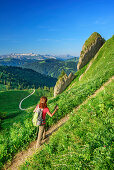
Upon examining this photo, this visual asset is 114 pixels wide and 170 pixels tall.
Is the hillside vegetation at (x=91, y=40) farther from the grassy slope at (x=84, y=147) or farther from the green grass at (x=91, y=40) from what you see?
the grassy slope at (x=84, y=147)

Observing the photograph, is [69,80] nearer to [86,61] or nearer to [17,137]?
[86,61]

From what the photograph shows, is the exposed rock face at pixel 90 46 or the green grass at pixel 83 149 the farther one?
the exposed rock face at pixel 90 46

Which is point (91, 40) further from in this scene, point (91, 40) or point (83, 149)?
point (83, 149)

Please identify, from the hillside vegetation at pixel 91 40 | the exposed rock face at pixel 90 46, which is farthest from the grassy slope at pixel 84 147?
the hillside vegetation at pixel 91 40

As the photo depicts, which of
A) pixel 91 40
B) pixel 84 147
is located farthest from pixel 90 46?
pixel 84 147

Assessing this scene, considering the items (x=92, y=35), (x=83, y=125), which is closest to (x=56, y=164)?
(x=83, y=125)

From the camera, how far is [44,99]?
729 cm

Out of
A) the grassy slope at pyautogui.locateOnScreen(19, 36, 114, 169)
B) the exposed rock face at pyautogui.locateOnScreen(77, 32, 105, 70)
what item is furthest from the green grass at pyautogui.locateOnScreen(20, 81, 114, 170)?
the exposed rock face at pyautogui.locateOnScreen(77, 32, 105, 70)

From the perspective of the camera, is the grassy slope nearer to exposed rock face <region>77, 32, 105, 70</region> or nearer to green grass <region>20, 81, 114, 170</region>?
green grass <region>20, 81, 114, 170</region>

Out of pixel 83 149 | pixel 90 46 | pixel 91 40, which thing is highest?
pixel 91 40

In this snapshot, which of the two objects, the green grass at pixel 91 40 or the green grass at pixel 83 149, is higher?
the green grass at pixel 91 40

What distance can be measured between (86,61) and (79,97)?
52568 mm

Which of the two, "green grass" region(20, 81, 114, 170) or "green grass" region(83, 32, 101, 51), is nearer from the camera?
"green grass" region(20, 81, 114, 170)

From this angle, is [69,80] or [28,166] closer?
[28,166]
